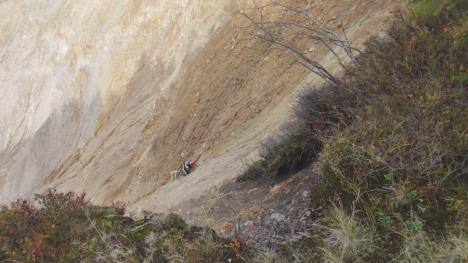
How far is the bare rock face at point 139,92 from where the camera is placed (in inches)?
476

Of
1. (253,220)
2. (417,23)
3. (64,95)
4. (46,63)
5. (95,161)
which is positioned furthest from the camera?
(46,63)

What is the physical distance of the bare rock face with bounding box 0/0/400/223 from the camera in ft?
39.7

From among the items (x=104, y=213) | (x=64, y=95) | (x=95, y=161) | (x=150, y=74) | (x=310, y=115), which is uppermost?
(x=64, y=95)

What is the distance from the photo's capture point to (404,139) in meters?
3.96

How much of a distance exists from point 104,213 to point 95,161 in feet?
55.3

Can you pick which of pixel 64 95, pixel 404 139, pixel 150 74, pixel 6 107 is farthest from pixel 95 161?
pixel 404 139

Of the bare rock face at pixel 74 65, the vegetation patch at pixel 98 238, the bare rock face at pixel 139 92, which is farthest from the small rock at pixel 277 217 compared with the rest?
the bare rock face at pixel 74 65

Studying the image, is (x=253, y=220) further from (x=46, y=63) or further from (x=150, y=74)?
(x=46, y=63)

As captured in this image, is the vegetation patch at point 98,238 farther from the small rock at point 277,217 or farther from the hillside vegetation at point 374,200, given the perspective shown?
the small rock at point 277,217

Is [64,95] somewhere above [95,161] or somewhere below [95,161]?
above

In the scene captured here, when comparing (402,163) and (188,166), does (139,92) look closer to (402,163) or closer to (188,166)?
(188,166)

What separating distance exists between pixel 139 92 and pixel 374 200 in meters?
19.6

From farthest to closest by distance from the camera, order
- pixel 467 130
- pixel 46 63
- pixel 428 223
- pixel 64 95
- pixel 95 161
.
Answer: pixel 46 63
pixel 64 95
pixel 95 161
pixel 467 130
pixel 428 223

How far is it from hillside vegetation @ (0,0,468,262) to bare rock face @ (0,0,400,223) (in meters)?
3.36
